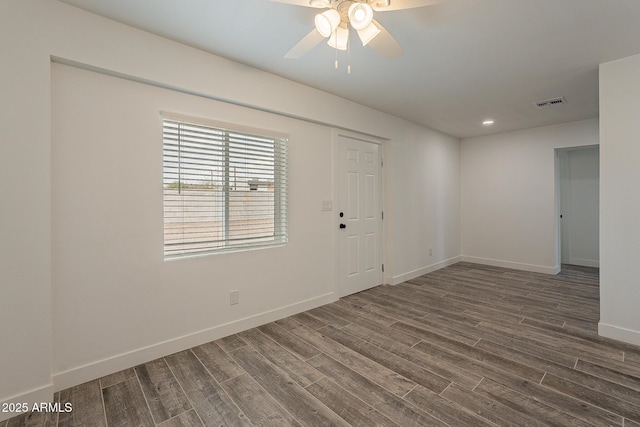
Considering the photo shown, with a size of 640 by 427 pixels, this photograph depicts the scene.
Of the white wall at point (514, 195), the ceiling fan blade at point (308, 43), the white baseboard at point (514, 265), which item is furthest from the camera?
the white baseboard at point (514, 265)

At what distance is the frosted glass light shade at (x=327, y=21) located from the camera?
160 centimetres

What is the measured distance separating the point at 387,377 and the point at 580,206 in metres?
5.98

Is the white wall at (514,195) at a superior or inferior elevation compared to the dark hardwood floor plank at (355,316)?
superior

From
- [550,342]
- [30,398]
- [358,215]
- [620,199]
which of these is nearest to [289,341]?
[30,398]

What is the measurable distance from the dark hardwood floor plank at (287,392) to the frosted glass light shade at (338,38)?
90.7 inches

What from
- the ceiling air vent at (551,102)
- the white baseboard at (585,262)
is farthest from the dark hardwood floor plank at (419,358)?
the white baseboard at (585,262)

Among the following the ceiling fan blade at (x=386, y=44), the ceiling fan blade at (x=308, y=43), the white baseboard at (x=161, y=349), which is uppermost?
the ceiling fan blade at (x=308, y=43)

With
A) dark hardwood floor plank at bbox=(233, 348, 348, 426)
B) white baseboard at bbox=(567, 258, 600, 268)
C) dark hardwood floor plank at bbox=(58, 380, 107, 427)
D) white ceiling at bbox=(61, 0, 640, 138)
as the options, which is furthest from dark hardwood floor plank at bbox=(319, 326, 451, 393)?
white baseboard at bbox=(567, 258, 600, 268)

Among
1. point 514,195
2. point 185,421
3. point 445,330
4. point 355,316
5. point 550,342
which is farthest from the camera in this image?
point 514,195

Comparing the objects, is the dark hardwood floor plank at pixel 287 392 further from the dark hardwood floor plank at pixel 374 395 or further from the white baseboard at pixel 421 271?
the white baseboard at pixel 421 271

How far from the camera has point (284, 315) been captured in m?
3.20

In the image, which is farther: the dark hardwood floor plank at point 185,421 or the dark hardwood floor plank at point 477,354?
the dark hardwood floor plank at point 477,354

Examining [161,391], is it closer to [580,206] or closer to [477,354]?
[477,354]

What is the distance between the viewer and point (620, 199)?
2.63 m
